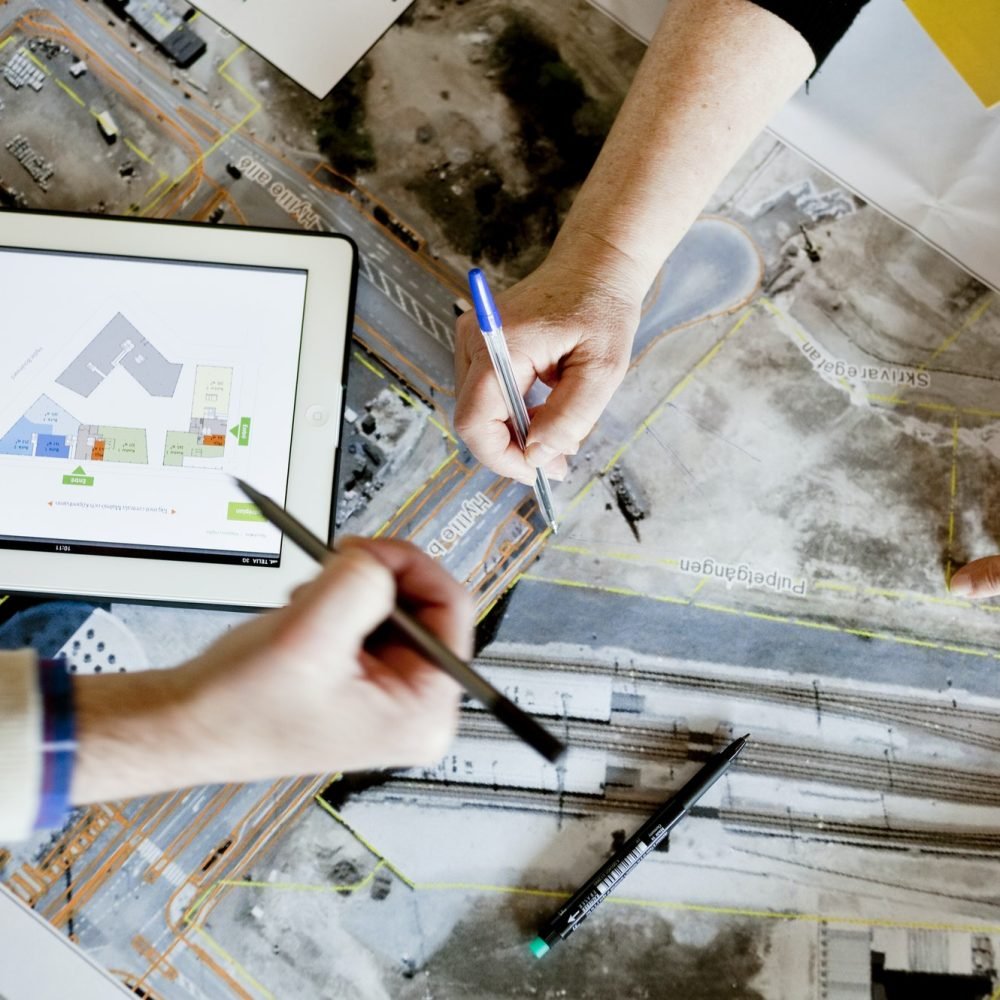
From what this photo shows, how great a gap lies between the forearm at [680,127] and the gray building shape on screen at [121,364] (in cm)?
40

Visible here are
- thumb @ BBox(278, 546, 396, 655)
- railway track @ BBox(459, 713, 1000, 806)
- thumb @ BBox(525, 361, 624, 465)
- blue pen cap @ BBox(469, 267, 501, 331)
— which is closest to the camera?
thumb @ BBox(278, 546, 396, 655)

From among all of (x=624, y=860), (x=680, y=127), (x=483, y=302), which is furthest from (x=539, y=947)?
(x=680, y=127)

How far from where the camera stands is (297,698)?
18.1 inches

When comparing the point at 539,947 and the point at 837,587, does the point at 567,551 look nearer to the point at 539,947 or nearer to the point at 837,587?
the point at 837,587

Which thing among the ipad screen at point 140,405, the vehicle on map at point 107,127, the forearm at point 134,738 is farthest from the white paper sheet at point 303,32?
the forearm at point 134,738

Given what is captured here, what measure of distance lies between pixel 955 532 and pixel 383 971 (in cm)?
73

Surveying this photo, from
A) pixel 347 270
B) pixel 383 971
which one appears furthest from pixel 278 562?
pixel 383 971

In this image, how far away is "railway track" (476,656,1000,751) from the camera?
0.84m

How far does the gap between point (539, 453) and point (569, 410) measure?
0.05 m

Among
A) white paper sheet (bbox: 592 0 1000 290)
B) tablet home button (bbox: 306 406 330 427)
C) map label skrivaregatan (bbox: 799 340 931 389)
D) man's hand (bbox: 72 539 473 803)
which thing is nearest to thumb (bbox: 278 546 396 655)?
man's hand (bbox: 72 539 473 803)

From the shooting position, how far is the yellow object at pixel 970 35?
0.80 meters

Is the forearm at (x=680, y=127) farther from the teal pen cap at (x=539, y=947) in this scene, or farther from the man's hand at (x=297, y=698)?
the teal pen cap at (x=539, y=947)

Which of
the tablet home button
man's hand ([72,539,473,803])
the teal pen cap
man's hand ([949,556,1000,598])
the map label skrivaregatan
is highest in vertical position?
the map label skrivaregatan

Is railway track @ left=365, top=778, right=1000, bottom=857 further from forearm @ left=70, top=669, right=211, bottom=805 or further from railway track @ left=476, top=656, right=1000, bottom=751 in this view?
forearm @ left=70, top=669, right=211, bottom=805
